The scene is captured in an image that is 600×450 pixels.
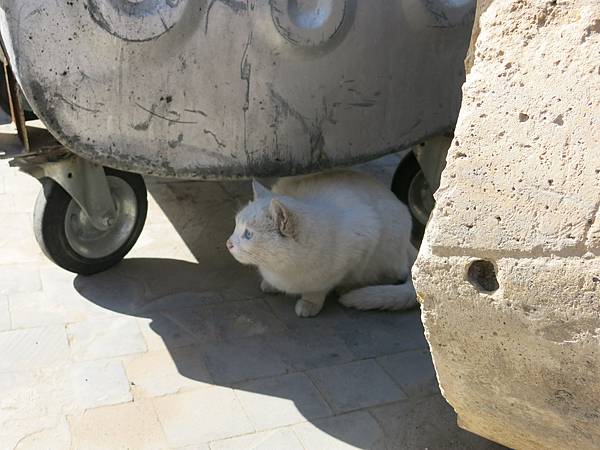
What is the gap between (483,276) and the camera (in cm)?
183

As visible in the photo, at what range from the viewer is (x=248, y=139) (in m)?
2.74

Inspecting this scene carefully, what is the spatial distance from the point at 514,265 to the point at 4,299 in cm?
238

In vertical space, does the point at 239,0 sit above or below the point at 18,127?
above

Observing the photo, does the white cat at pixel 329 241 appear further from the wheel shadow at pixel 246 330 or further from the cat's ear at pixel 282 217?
the wheel shadow at pixel 246 330

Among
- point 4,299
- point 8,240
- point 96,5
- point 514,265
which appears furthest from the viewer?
point 8,240

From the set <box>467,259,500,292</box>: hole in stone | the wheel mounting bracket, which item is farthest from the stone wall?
the wheel mounting bracket

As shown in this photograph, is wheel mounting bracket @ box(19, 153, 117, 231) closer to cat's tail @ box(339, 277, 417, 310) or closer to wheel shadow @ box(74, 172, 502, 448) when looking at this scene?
wheel shadow @ box(74, 172, 502, 448)

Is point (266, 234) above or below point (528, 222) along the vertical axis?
below

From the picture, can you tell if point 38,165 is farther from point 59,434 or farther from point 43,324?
point 59,434

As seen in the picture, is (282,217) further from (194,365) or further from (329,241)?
(194,365)

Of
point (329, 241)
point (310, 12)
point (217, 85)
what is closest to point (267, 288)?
point (329, 241)

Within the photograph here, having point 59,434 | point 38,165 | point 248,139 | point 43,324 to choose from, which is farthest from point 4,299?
point 248,139

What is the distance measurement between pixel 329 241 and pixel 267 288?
458 millimetres

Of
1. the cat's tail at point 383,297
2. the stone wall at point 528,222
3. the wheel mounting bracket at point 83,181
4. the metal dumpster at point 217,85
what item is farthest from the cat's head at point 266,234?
the stone wall at point 528,222
